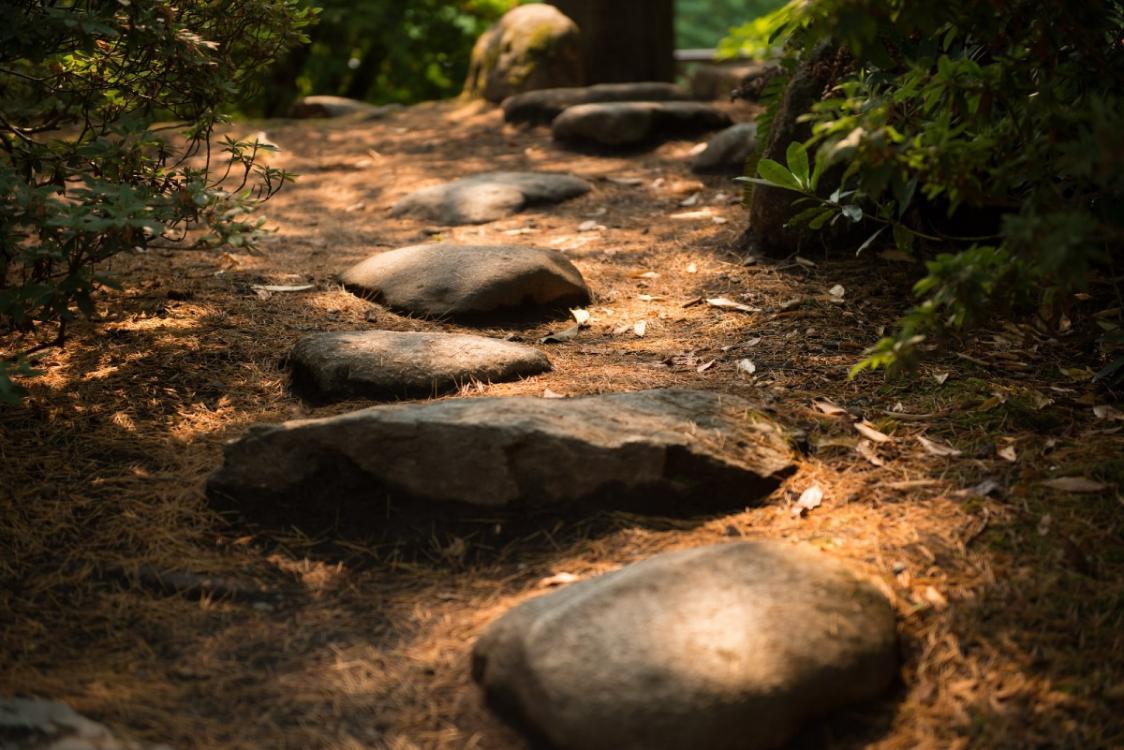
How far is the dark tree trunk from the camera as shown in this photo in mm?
9000

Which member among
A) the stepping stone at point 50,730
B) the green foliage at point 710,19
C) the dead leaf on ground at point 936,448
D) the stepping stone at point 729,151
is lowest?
the stepping stone at point 50,730

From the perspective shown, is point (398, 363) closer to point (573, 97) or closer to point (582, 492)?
point (582, 492)

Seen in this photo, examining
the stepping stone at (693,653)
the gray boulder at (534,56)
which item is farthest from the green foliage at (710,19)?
the stepping stone at (693,653)

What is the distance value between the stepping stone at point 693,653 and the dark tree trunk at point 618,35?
753 cm

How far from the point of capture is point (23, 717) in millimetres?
2023

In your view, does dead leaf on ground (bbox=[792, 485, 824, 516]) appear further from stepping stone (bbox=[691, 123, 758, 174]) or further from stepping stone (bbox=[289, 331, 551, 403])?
stepping stone (bbox=[691, 123, 758, 174])

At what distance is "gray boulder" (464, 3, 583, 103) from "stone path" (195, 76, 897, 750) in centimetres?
493

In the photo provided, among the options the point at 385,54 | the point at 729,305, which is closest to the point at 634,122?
the point at 729,305

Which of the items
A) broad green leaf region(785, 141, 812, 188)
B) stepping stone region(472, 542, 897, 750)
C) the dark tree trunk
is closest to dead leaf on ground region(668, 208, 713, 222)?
broad green leaf region(785, 141, 812, 188)

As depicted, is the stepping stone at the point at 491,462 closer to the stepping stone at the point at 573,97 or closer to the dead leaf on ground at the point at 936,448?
the dead leaf on ground at the point at 936,448

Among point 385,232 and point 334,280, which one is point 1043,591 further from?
point 385,232

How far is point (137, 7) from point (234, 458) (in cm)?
150

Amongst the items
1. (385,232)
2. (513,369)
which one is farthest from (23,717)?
(385,232)

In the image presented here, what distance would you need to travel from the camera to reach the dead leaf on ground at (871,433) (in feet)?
9.69
